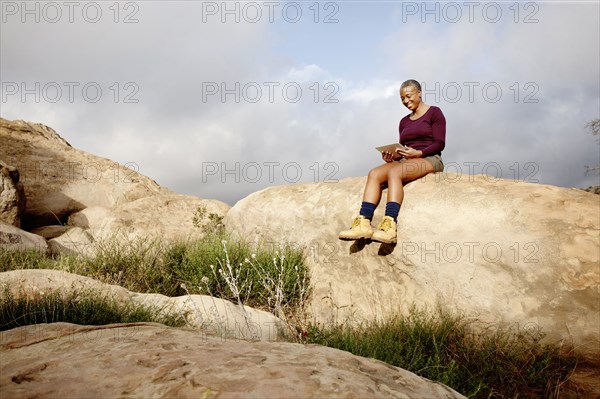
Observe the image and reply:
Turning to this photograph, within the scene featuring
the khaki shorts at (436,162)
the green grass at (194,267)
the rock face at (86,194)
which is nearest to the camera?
the khaki shorts at (436,162)

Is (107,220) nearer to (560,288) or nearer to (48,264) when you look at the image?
(48,264)

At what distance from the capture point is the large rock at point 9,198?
26.1 ft

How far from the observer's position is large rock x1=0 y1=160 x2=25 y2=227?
7.96 meters

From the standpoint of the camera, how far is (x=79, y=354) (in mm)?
1848

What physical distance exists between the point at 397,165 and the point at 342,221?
0.97 metres

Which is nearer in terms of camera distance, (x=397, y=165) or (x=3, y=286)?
(x=3, y=286)

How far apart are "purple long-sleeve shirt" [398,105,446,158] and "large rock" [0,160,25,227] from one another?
23.1 feet

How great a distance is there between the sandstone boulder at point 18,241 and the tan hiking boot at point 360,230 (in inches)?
193

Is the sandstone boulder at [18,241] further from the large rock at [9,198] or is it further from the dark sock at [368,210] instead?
the dark sock at [368,210]

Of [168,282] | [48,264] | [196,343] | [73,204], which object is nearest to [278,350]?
[196,343]

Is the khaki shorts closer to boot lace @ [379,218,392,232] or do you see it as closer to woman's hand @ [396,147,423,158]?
woman's hand @ [396,147,423,158]

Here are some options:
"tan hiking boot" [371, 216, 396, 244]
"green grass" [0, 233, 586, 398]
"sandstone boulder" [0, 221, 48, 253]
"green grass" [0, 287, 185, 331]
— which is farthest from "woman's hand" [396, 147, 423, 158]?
"sandstone boulder" [0, 221, 48, 253]

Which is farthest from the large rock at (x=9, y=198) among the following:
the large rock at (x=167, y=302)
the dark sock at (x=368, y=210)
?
the dark sock at (x=368, y=210)

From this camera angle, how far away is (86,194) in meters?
11.2
